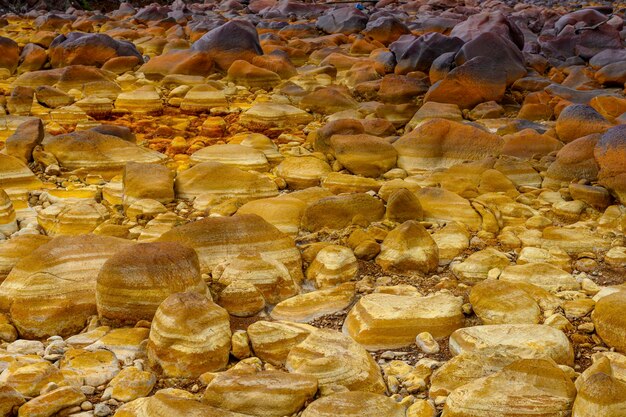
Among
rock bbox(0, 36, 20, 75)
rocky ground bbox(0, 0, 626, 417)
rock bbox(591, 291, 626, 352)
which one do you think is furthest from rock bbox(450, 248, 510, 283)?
rock bbox(0, 36, 20, 75)

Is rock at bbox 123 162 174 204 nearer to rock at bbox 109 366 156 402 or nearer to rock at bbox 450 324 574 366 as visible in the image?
rock at bbox 109 366 156 402

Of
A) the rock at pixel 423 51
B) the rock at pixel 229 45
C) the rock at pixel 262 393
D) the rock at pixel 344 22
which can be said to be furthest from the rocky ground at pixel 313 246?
the rock at pixel 344 22

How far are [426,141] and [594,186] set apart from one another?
129 centimetres

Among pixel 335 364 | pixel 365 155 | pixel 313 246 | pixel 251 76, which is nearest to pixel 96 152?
pixel 365 155

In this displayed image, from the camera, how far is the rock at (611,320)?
3.07 metres

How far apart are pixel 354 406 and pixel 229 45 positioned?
24.0ft

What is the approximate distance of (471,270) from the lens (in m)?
3.78

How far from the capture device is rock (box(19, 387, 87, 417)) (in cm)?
259

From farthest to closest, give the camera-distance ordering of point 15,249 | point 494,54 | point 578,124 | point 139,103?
1. point 494,54
2. point 139,103
3. point 578,124
4. point 15,249

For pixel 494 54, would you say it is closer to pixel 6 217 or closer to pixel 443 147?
pixel 443 147

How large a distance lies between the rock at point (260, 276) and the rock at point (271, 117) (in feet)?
10.7

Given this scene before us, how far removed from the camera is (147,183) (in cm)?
477

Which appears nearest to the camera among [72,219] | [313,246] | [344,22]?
[313,246]

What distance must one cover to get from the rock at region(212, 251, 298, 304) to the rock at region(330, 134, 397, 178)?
6.31 feet
